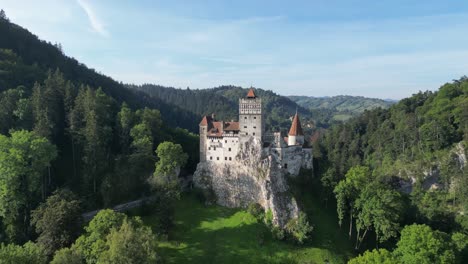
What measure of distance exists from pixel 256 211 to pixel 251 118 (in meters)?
18.1

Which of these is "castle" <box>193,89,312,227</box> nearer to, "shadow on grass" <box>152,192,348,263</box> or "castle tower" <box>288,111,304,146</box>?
"castle tower" <box>288,111,304,146</box>

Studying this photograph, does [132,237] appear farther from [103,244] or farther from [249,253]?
[249,253]

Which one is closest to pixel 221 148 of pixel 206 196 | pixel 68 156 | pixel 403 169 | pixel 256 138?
pixel 256 138

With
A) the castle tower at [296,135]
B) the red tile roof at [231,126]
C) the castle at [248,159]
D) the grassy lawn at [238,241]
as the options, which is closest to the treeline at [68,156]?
the grassy lawn at [238,241]

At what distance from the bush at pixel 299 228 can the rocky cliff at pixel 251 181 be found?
115cm

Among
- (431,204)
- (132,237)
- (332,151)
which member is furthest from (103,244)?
(332,151)

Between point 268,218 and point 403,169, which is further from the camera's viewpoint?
point 403,169

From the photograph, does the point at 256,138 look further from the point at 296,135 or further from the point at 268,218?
the point at 268,218

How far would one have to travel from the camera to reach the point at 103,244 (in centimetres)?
4919

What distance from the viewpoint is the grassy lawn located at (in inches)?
2375

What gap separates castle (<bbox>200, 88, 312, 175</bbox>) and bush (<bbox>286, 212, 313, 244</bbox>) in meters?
10.5

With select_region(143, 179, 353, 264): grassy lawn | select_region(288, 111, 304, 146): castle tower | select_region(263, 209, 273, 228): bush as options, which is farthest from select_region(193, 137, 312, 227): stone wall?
select_region(288, 111, 304, 146): castle tower

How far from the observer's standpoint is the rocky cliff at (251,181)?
68.0 meters

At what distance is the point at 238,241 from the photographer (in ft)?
209
